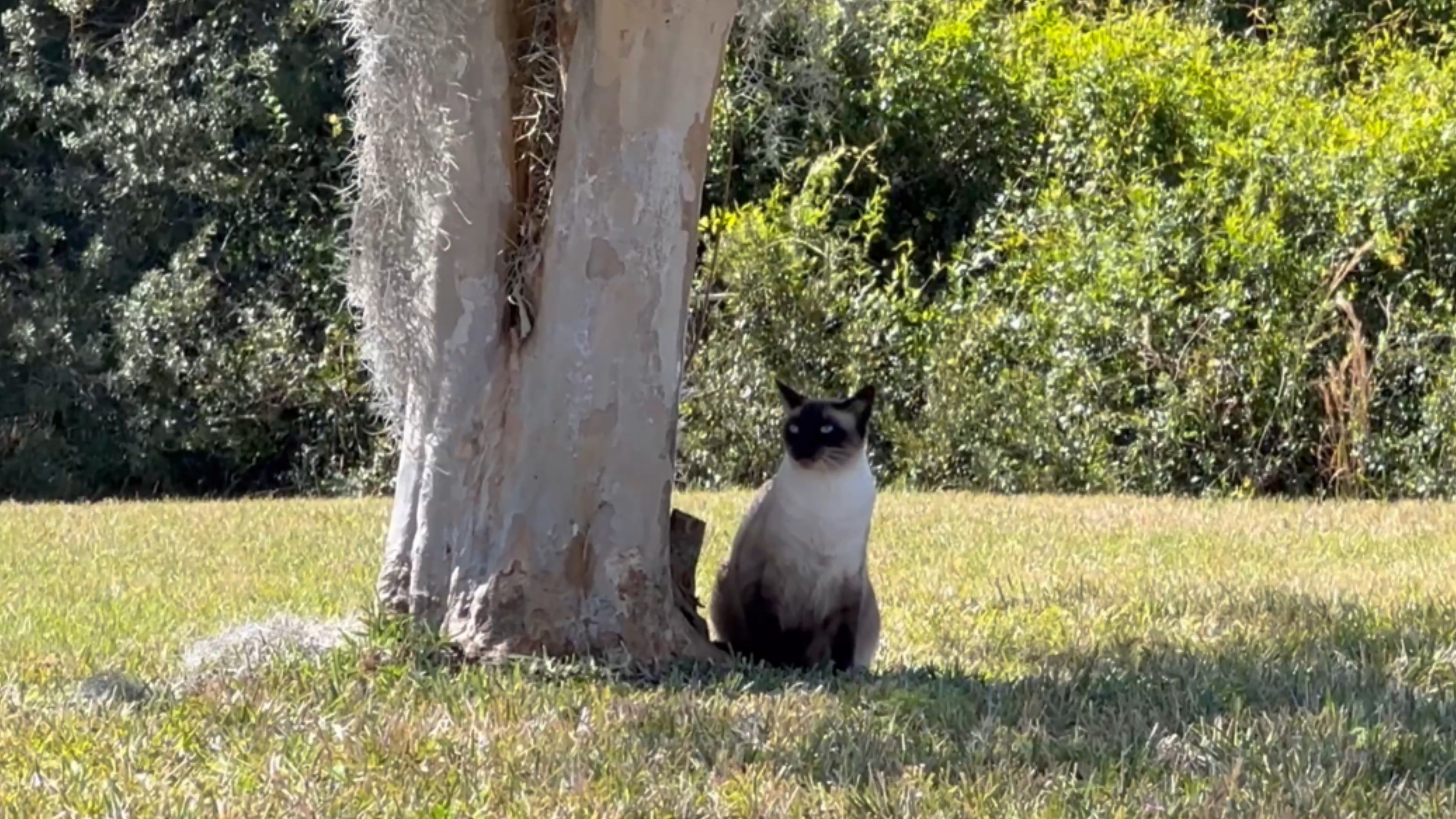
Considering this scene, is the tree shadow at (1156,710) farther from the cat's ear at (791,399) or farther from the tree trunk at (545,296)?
the cat's ear at (791,399)

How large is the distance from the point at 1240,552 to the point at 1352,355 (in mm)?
3629

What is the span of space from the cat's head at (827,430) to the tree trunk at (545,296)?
2.11 ft

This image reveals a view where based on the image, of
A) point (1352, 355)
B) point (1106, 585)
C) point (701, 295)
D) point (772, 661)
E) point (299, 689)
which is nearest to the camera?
point (299, 689)

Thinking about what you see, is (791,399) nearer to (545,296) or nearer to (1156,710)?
(545,296)

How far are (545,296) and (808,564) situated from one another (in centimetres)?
129

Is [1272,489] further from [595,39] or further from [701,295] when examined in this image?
[595,39]

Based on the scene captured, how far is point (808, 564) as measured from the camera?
20.5 feet

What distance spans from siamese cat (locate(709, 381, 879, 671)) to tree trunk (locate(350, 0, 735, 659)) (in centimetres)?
40

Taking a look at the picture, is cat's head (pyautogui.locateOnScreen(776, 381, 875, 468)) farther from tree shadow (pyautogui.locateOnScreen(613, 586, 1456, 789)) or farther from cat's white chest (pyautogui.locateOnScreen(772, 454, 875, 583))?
tree shadow (pyautogui.locateOnScreen(613, 586, 1456, 789))

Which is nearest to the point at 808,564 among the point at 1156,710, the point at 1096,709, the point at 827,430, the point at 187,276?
the point at 827,430

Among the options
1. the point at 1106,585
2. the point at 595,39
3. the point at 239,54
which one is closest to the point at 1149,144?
the point at 1106,585

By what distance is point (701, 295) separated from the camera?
13.5 meters

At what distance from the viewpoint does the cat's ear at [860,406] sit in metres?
6.71

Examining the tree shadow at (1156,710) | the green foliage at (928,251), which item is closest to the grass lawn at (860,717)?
the tree shadow at (1156,710)
